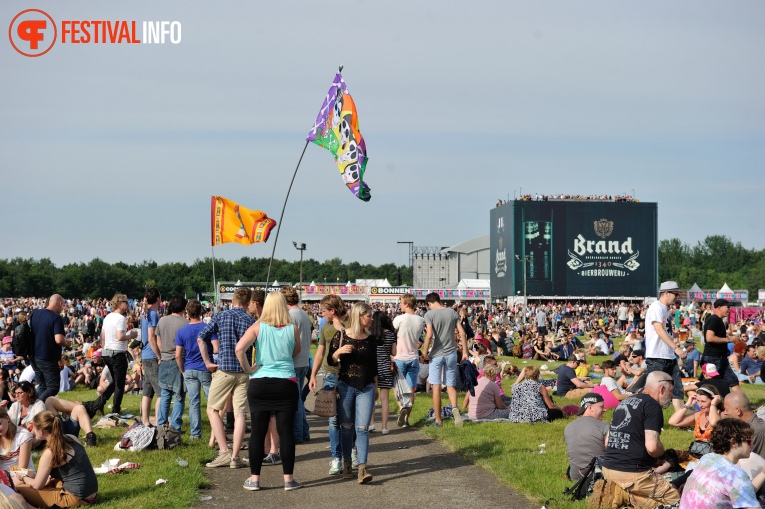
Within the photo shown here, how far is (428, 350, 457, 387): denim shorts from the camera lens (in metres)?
11.4

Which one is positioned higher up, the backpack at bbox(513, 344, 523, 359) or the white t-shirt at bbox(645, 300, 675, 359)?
the white t-shirt at bbox(645, 300, 675, 359)

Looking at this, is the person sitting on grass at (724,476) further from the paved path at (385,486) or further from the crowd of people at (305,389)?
the paved path at (385,486)

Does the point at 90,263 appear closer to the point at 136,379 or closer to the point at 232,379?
the point at 136,379

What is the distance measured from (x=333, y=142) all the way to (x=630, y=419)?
446 inches

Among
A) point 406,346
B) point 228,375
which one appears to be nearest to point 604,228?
point 406,346

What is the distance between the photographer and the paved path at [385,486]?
7398 millimetres

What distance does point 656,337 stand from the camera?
10.4m

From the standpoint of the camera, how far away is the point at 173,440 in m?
9.95

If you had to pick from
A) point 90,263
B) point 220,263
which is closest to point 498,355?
point 90,263

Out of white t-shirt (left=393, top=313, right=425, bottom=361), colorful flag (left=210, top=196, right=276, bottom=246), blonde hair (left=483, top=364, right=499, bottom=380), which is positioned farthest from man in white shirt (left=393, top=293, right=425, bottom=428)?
colorful flag (left=210, top=196, right=276, bottom=246)

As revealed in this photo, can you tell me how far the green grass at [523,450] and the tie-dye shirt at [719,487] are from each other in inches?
64.7

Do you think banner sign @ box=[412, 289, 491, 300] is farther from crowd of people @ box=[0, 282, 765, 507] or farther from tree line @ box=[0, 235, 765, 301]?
crowd of people @ box=[0, 282, 765, 507]

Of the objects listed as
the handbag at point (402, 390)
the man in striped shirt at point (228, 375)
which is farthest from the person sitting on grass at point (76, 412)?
the handbag at point (402, 390)

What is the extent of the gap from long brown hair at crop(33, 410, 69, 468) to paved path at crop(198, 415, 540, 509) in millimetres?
1245
